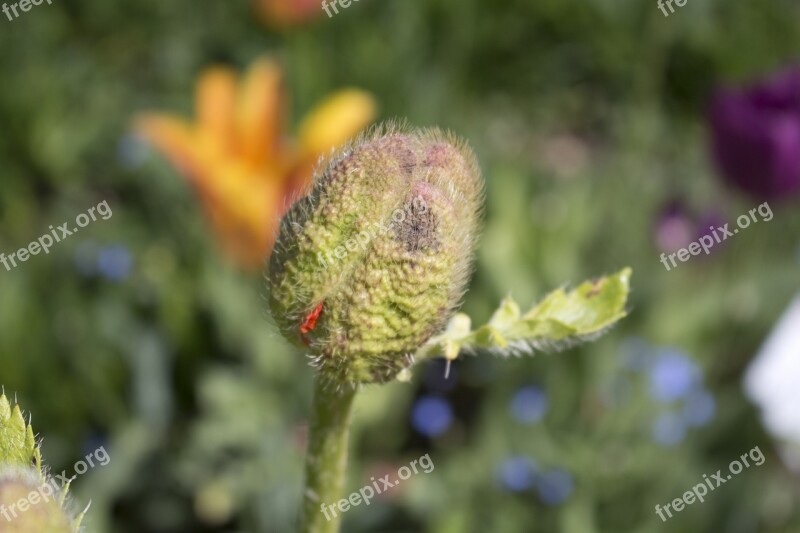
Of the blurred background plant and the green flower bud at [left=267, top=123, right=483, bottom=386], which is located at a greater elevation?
the blurred background plant

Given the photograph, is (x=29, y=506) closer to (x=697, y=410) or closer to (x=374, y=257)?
(x=374, y=257)

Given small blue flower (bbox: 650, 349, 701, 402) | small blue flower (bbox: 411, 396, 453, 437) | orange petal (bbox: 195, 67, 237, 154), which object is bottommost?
small blue flower (bbox: 650, 349, 701, 402)

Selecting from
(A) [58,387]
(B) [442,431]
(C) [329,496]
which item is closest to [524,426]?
(B) [442,431]

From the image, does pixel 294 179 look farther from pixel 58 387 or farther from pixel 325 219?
pixel 325 219

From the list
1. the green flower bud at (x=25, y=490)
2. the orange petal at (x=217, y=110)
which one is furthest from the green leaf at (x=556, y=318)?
the orange petal at (x=217, y=110)

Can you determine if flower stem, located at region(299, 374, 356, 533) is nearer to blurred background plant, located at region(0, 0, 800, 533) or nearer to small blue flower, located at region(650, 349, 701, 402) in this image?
blurred background plant, located at region(0, 0, 800, 533)

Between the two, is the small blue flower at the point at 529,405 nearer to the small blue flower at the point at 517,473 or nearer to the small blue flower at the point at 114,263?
the small blue flower at the point at 517,473

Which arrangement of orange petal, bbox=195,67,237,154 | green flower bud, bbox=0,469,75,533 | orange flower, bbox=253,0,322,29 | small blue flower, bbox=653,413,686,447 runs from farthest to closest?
orange flower, bbox=253,0,322,29, orange petal, bbox=195,67,237,154, small blue flower, bbox=653,413,686,447, green flower bud, bbox=0,469,75,533

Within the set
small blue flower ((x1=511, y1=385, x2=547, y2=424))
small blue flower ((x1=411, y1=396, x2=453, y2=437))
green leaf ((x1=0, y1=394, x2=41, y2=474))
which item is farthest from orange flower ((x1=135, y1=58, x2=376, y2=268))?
green leaf ((x1=0, y1=394, x2=41, y2=474))
